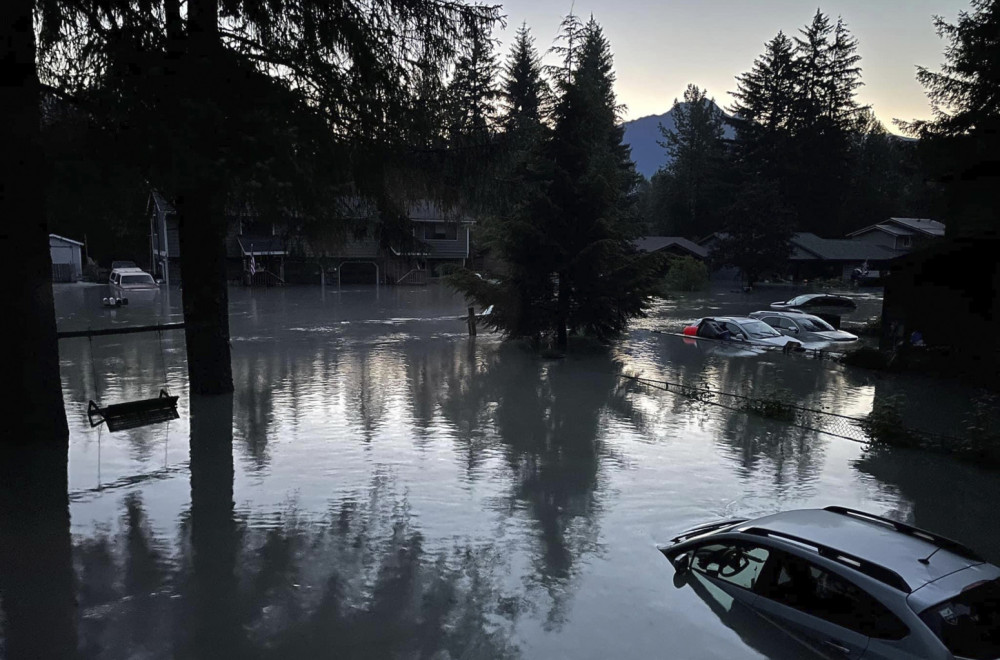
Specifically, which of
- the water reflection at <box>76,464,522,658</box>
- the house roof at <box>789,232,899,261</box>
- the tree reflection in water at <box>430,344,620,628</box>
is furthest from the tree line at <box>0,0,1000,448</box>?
the house roof at <box>789,232,899,261</box>

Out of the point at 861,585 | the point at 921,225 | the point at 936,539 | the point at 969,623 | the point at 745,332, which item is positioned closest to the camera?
the point at 969,623

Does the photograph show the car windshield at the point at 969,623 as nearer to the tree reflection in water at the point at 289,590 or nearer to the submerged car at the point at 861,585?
the submerged car at the point at 861,585

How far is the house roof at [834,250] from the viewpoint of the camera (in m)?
65.8

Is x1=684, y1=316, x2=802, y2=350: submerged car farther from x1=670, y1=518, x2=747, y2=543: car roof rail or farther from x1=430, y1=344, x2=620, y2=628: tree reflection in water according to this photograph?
x1=670, y1=518, x2=747, y2=543: car roof rail

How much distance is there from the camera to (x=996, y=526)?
9766 mm

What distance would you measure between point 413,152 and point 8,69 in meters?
7.50

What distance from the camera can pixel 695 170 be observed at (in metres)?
87.6

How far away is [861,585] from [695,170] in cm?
8774

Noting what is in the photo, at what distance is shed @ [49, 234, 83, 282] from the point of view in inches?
2359

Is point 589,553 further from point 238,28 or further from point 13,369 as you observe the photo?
point 238,28

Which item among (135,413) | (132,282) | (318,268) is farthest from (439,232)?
(135,413)

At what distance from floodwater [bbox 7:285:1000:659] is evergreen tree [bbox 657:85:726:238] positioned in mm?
62999

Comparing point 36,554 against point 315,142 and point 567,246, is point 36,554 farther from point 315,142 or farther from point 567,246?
point 567,246

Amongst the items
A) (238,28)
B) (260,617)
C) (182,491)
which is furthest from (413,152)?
(260,617)
